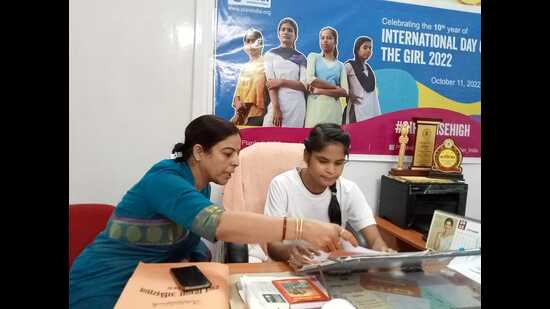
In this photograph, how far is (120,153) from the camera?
2193 millimetres

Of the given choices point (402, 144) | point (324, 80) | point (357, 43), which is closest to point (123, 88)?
point (324, 80)

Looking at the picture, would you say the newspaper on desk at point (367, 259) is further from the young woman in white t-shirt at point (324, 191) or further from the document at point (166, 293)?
the young woman in white t-shirt at point (324, 191)

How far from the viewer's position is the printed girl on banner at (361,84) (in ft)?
8.00

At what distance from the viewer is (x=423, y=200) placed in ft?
7.23

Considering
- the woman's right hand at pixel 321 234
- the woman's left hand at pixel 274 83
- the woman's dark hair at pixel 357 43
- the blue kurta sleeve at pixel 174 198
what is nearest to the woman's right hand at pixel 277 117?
the woman's left hand at pixel 274 83

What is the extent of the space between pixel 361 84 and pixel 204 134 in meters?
1.42

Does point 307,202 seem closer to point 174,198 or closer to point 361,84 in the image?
point 174,198

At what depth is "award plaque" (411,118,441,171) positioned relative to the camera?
241 cm

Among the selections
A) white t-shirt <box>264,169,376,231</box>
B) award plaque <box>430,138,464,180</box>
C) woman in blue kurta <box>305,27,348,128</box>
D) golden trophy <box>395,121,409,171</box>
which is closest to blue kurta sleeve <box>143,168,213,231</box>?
white t-shirt <box>264,169,376,231</box>

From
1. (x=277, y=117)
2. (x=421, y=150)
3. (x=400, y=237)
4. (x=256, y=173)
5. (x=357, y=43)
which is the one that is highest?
(x=357, y=43)

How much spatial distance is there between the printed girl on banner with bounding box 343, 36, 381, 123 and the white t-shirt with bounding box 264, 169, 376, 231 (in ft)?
2.61

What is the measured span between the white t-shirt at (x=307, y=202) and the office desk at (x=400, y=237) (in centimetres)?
36
